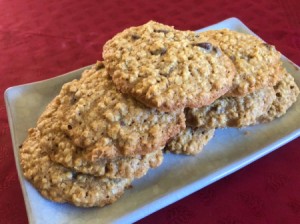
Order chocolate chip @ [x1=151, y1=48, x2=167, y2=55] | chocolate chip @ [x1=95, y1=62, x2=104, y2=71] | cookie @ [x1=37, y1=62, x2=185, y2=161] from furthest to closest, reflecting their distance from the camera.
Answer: chocolate chip @ [x1=95, y1=62, x2=104, y2=71]
chocolate chip @ [x1=151, y1=48, x2=167, y2=55]
cookie @ [x1=37, y1=62, x2=185, y2=161]

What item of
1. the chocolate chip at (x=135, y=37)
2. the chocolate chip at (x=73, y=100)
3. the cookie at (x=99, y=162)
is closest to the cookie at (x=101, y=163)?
the cookie at (x=99, y=162)

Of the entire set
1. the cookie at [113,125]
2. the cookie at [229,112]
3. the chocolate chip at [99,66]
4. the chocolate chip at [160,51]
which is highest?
the chocolate chip at [160,51]

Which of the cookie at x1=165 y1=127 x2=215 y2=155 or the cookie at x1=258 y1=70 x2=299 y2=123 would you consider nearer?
the cookie at x1=165 y1=127 x2=215 y2=155

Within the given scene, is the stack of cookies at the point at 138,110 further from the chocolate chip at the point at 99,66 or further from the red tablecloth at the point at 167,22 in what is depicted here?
the red tablecloth at the point at 167,22

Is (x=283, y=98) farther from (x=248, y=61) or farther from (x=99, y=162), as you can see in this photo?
(x=99, y=162)

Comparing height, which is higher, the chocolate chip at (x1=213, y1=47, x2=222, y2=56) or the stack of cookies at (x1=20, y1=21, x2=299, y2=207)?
the chocolate chip at (x1=213, y1=47, x2=222, y2=56)

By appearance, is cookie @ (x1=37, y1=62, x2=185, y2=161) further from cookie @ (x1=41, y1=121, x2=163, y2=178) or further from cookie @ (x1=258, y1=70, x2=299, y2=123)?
cookie @ (x1=258, y1=70, x2=299, y2=123)

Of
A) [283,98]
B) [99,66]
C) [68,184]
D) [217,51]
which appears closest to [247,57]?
[217,51]

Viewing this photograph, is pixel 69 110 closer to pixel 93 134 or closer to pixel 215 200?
pixel 93 134

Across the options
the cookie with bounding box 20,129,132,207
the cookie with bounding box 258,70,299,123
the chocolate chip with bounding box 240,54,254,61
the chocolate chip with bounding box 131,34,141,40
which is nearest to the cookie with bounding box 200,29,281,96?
the chocolate chip with bounding box 240,54,254,61
